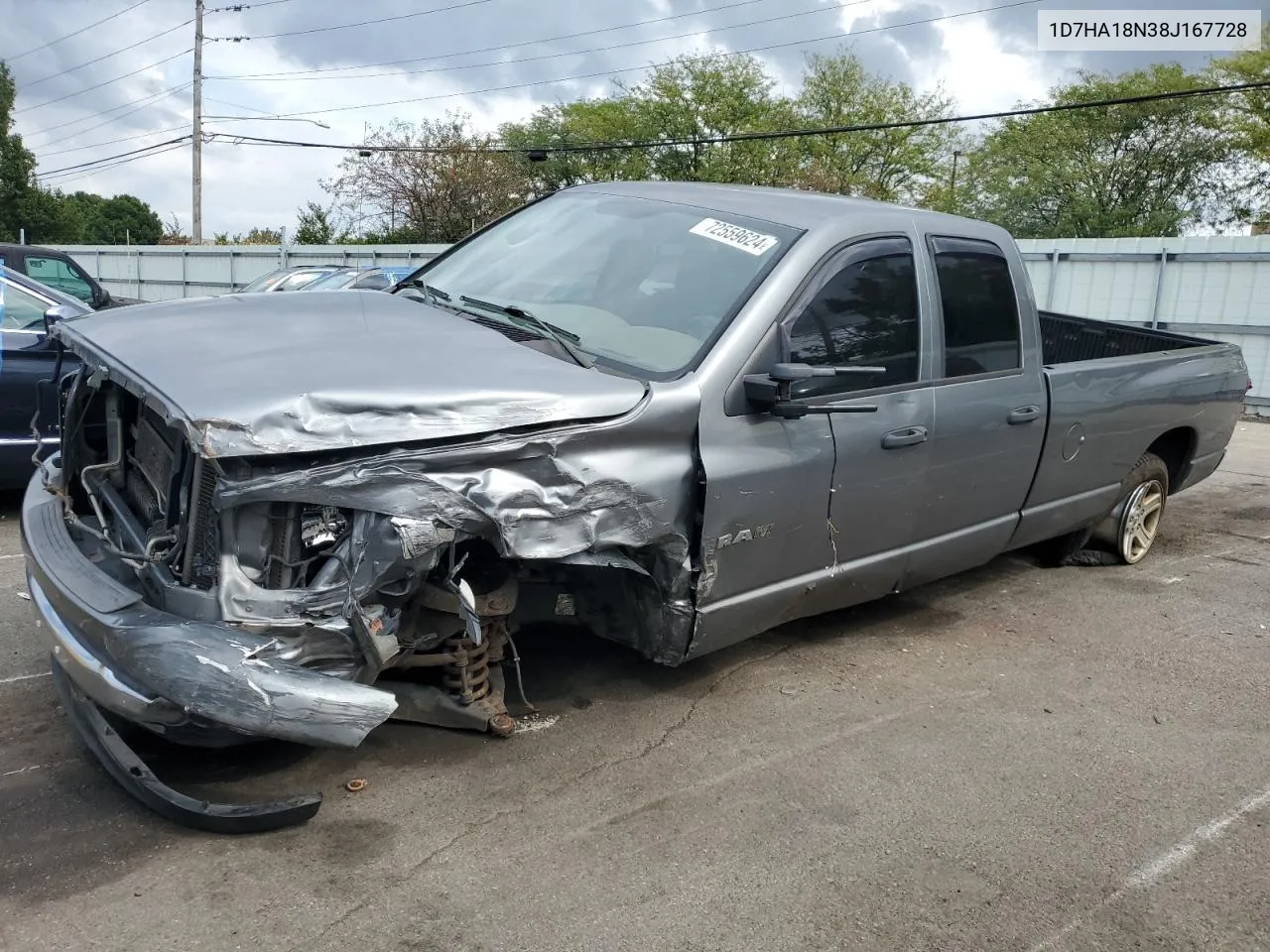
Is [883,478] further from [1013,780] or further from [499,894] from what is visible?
[499,894]

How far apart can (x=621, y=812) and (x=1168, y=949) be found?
153cm

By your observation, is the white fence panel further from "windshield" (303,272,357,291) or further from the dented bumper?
the dented bumper

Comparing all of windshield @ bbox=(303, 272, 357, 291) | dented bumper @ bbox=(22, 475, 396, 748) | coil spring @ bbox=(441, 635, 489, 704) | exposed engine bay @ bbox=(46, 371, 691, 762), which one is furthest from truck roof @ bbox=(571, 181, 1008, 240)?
windshield @ bbox=(303, 272, 357, 291)

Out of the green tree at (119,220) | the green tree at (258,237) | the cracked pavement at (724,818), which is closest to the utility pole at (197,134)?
the green tree at (258,237)

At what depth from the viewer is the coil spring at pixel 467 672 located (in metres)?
3.26

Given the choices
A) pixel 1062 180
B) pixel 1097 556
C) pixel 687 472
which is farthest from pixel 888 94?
pixel 687 472

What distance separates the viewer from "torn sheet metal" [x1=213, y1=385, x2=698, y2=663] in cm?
264

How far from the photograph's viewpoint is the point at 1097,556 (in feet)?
20.3

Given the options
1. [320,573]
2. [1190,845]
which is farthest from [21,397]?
[1190,845]

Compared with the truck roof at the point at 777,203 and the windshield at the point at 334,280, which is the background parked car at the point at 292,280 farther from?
the truck roof at the point at 777,203

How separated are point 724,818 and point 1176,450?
4.52 metres

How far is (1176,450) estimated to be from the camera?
20.5 feet

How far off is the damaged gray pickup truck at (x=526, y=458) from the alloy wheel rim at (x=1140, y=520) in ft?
3.82

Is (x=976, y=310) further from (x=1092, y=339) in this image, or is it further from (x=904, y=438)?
(x=1092, y=339)
